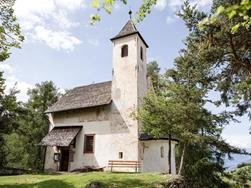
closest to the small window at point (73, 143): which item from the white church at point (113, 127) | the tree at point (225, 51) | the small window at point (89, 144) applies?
the white church at point (113, 127)

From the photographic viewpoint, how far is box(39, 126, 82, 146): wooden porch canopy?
23.5m

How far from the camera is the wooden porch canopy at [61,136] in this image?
23.5 m

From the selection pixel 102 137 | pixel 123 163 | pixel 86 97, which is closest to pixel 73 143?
pixel 102 137

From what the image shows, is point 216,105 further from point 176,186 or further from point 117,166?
point 117,166

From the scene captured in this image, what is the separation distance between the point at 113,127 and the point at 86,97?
5.19 metres

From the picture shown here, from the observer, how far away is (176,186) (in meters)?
Result: 16.0

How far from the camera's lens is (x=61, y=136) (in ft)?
80.5

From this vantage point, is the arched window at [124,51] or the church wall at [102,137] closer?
the church wall at [102,137]

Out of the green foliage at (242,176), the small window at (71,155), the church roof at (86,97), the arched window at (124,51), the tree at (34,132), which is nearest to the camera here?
the small window at (71,155)

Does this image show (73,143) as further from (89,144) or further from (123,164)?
(123,164)

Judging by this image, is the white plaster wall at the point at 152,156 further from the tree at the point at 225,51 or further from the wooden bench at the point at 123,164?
the tree at the point at 225,51

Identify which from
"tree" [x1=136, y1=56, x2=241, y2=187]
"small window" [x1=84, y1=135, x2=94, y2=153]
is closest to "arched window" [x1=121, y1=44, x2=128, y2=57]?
"tree" [x1=136, y1=56, x2=241, y2=187]

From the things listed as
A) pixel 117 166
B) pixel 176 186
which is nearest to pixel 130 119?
pixel 117 166

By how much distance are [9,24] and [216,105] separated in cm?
1304
